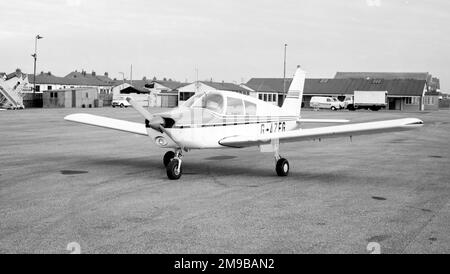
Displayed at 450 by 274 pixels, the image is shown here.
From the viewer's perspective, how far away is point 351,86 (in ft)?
301

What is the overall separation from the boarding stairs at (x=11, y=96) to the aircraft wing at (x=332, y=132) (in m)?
51.2

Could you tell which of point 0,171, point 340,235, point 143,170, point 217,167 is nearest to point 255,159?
point 217,167

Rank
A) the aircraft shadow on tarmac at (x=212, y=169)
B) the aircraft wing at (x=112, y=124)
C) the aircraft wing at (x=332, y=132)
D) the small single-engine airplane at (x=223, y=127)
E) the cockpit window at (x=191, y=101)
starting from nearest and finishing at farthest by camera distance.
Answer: the aircraft wing at (x=332, y=132), the small single-engine airplane at (x=223, y=127), the cockpit window at (x=191, y=101), the aircraft shadow on tarmac at (x=212, y=169), the aircraft wing at (x=112, y=124)

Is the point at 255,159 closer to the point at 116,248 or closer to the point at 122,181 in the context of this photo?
the point at 122,181

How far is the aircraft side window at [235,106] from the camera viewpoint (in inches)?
474

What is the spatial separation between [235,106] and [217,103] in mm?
600

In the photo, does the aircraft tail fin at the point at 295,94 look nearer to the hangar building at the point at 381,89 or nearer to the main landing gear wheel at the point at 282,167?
the main landing gear wheel at the point at 282,167

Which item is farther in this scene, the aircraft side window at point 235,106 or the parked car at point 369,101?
the parked car at point 369,101

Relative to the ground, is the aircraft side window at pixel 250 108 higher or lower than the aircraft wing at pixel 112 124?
higher

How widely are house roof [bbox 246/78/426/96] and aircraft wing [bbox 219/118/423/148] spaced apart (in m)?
79.1

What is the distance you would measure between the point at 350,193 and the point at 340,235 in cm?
327

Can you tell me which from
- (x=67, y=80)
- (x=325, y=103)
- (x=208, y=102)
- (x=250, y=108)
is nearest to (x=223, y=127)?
(x=208, y=102)

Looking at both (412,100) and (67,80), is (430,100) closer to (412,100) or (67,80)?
(412,100)

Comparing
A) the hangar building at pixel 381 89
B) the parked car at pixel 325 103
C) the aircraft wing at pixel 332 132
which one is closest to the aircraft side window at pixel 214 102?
the aircraft wing at pixel 332 132
